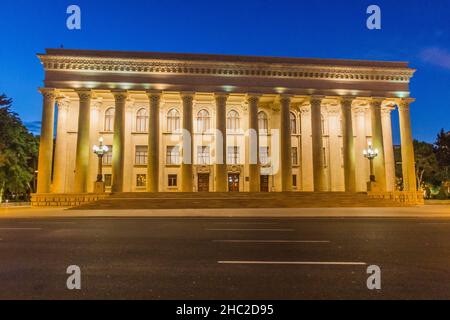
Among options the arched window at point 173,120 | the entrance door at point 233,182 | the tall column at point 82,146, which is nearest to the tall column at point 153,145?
the arched window at point 173,120

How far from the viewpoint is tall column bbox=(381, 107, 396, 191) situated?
36969 mm

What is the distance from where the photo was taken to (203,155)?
3800 cm

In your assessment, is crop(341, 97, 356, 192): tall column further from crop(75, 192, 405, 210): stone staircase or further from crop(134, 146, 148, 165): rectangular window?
crop(134, 146, 148, 165): rectangular window

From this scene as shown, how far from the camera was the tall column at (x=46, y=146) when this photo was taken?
30.6 metres

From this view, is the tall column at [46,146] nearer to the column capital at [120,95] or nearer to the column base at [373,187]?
the column capital at [120,95]

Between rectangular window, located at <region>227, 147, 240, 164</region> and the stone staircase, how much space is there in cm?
909

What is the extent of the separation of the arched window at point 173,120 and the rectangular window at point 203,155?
12.4 feet

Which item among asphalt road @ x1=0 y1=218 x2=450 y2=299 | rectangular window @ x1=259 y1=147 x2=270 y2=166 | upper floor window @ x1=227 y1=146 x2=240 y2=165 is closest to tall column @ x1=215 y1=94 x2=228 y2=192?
upper floor window @ x1=227 y1=146 x2=240 y2=165

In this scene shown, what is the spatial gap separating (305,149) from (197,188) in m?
13.9

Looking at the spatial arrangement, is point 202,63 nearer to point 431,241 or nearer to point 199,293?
point 431,241

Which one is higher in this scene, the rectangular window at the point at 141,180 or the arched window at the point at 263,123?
the arched window at the point at 263,123

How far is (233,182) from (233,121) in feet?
24.6

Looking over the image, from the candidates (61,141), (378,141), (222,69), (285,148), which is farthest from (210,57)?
(378,141)

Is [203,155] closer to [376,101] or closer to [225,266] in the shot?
[376,101]
